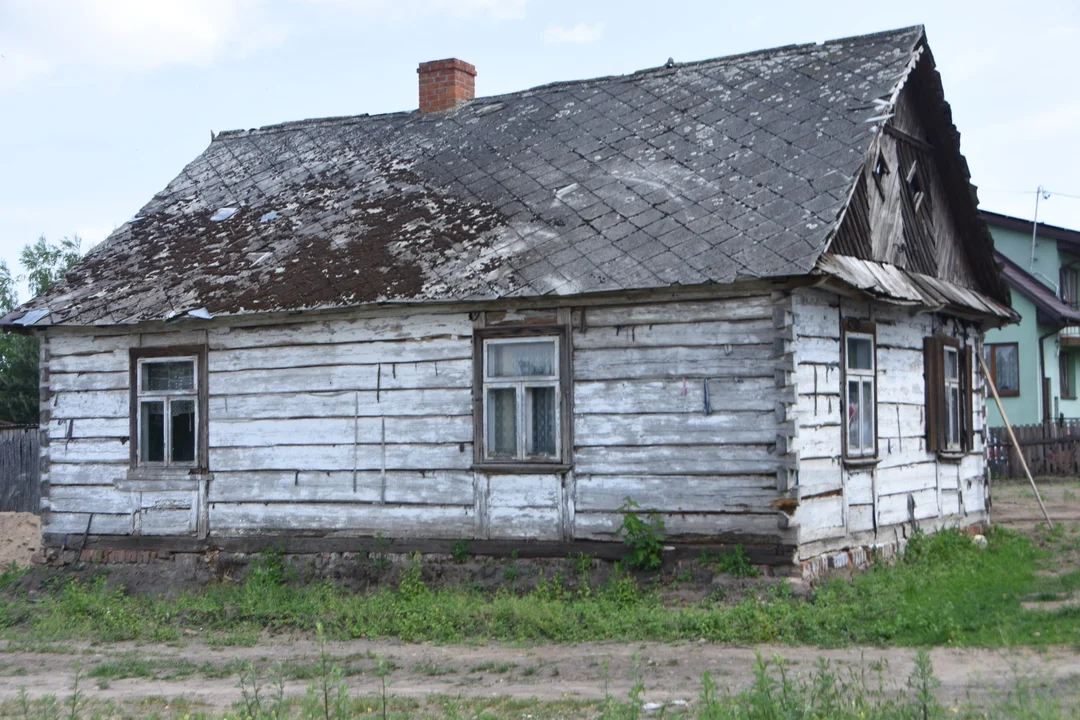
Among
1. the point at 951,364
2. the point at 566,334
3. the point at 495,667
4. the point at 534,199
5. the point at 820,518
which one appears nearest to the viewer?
the point at 495,667

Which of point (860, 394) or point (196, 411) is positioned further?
point (196, 411)

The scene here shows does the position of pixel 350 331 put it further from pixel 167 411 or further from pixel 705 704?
pixel 705 704

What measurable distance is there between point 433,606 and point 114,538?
15.6 ft

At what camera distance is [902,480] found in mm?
13156

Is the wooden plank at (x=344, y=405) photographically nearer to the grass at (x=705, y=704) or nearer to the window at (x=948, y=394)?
the grass at (x=705, y=704)

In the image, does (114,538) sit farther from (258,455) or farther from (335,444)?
(335,444)

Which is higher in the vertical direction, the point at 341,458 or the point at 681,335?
the point at 681,335

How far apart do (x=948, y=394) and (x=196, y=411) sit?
8.71 m

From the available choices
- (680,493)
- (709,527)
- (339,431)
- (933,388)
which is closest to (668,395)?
(680,493)

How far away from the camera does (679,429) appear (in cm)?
1119

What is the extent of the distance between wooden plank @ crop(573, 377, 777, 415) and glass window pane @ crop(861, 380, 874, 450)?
2066 millimetres

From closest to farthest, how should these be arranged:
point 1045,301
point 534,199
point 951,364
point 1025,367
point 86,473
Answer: point 534,199
point 86,473
point 951,364
point 1045,301
point 1025,367

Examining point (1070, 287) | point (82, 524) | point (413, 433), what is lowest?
point (82, 524)

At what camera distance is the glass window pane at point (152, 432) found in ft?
44.6
